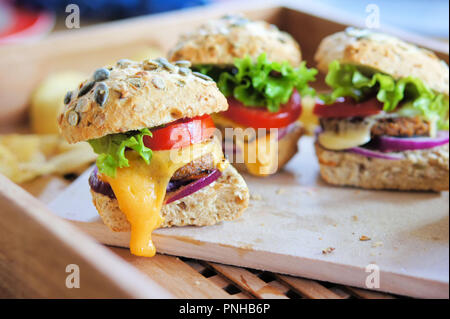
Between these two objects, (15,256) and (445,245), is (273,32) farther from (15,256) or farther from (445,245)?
(15,256)

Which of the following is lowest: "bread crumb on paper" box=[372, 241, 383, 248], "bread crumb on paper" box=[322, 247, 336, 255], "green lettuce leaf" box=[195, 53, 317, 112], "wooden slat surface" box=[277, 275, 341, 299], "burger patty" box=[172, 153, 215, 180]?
"wooden slat surface" box=[277, 275, 341, 299]

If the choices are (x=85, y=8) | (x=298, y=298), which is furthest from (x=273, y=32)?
(x=85, y=8)

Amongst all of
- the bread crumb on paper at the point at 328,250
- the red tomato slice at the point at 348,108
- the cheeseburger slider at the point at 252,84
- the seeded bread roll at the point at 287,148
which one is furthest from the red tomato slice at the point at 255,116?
the bread crumb on paper at the point at 328,250

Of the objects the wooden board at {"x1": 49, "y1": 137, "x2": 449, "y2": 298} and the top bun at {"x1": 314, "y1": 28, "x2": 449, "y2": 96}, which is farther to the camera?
the top bun at {"x1": 314, "y1": 28, "x2": 449, "y2": 96}

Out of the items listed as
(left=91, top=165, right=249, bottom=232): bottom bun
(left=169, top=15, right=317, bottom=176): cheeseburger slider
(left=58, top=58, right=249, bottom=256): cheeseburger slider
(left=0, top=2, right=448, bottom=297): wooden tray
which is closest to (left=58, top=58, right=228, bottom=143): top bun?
(left=58, top=58, right=249, bottom=256): cheeseburger slider

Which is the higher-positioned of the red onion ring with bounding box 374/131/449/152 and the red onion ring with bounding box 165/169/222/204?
the red onion ring with bounding box 374/131/449/152

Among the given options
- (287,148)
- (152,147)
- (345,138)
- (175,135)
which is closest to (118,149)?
(152,147)

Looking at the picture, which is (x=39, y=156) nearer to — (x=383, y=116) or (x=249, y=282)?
(x=249, y=282)

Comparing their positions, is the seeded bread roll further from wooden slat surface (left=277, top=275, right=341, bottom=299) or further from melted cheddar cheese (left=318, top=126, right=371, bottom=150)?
wooden slat surface (left=277, top=275, right=341, bottom=299)
